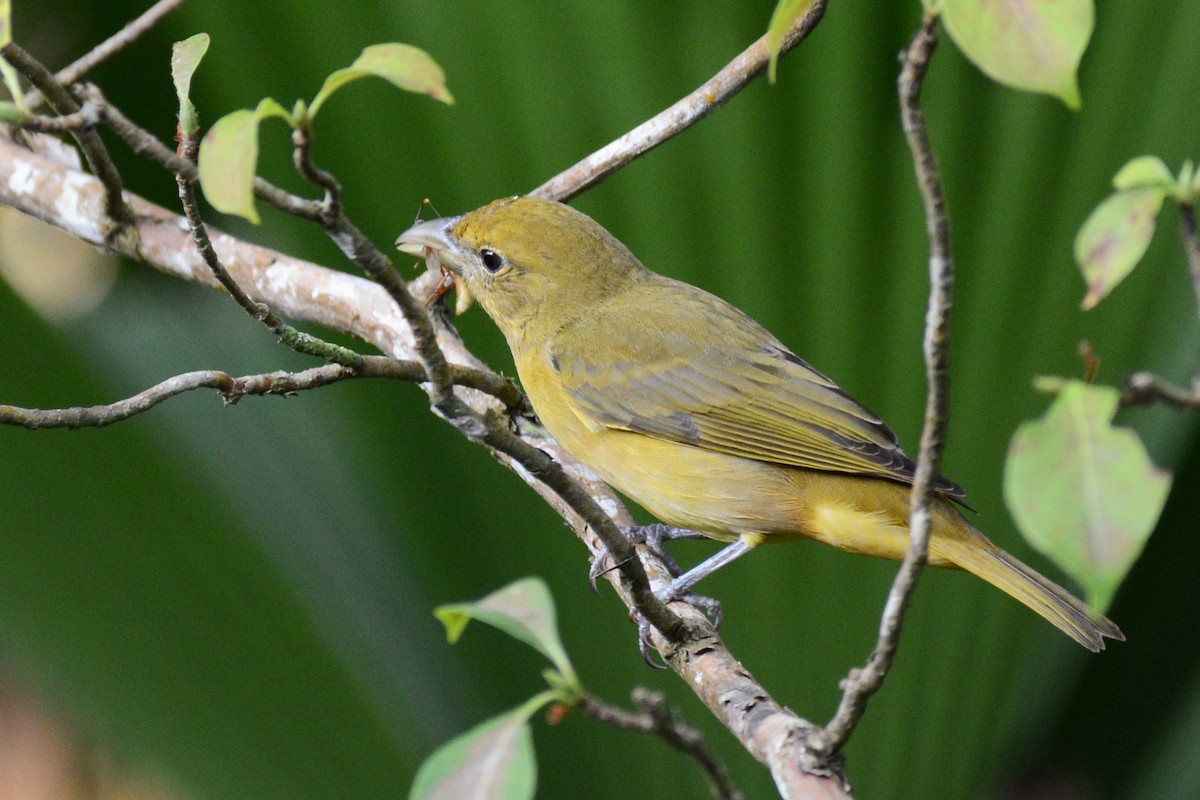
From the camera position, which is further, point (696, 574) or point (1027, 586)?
point (696, 574)

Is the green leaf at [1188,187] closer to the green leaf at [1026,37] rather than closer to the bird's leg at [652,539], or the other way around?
the green leaf at [1026,37]

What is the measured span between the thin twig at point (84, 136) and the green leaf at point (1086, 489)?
145cm

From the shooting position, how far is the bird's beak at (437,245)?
360cm

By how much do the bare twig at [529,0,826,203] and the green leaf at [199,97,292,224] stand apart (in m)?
1.86

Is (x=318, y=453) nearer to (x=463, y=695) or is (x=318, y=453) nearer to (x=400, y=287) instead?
(x=463, y=695)

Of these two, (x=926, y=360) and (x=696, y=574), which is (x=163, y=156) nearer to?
(x=926, y=360)

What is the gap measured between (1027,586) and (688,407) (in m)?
1.09

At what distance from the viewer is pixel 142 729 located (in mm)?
3285

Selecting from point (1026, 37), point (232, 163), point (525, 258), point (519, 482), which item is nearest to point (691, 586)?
point (519, 482)

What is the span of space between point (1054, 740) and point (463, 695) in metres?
2.47

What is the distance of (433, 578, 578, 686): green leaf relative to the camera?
48.2 inches

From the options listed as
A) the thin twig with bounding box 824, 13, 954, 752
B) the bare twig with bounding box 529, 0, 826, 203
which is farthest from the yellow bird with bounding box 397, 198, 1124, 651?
the thin twig with bounding box 824, 13, 954, 752

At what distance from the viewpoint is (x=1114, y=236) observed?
132 centimetres

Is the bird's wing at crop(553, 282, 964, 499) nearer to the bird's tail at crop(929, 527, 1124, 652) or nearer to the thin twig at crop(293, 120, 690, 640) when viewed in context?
the bird's tail at crop(929, 527, 1124, 652)
